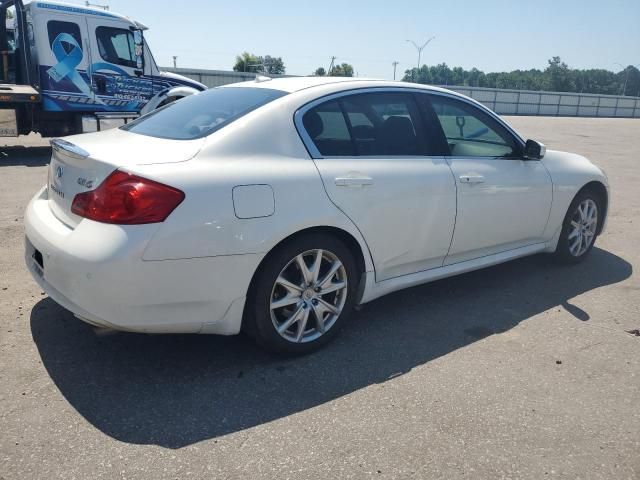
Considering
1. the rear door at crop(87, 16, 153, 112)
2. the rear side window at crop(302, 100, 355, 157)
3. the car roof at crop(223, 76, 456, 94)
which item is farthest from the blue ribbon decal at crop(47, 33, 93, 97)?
the rear side window at crop(302, 100, 355, 157)

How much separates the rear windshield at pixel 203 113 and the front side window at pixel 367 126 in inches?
A: 12.8

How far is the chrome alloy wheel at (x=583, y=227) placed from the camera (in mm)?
5023

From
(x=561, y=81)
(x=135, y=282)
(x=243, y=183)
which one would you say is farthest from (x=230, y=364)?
(x=561, y=81)

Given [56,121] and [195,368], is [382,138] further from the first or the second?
[56,121]

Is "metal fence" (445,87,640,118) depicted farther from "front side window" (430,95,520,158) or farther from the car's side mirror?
"front side window" (430,95,520,158)

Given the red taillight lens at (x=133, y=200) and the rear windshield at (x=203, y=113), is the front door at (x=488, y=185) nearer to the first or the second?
the rear windshield at (x=203, y=113)

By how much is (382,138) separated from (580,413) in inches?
77.6

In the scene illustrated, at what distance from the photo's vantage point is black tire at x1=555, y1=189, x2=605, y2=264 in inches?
193

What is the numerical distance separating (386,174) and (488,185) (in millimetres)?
986

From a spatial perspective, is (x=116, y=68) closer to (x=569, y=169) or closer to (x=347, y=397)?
(x=569, y=169)

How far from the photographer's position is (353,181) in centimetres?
327

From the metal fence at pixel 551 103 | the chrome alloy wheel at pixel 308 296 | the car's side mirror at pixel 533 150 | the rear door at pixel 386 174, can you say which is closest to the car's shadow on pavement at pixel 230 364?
the chrome alloy wheel at pixel 308 296

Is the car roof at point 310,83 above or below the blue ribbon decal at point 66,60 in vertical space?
below

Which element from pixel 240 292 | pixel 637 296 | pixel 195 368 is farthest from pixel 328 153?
pixel 637 296
